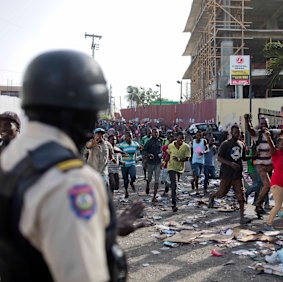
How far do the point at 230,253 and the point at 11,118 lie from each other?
10.8ft

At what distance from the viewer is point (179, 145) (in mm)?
8883

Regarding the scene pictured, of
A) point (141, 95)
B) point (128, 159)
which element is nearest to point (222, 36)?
point (128, 159)

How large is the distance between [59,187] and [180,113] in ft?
118

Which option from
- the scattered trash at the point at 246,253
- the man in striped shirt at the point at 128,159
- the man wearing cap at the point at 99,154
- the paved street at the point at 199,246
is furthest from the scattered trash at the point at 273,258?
the man in striped shirt at the point at 128,159

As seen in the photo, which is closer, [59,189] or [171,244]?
[59,189]

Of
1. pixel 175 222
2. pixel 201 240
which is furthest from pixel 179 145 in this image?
pixel 201 240

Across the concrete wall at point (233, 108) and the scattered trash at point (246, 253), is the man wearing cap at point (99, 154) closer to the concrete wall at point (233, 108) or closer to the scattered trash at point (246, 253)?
the scattered trash at point (246, 253)

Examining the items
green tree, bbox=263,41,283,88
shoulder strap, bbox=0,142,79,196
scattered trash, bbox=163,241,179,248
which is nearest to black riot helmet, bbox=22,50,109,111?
shoulder strap, bbox=0,142,79,196

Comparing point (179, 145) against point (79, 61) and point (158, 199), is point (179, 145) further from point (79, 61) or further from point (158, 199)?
point (79, 61)

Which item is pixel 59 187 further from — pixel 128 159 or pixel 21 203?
pixel 128 159

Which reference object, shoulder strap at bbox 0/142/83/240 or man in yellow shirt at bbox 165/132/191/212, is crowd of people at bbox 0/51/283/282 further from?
man in yellow shirt at bbox 165/132/191/212

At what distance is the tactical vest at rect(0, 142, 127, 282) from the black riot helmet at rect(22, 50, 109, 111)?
147 mm

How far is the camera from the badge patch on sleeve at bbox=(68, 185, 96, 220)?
115 centimetres

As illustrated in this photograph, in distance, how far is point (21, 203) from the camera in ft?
3.97
